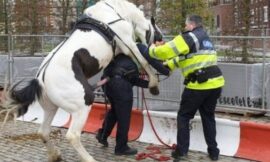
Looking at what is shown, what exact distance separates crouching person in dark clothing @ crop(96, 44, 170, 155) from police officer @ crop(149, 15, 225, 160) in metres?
0.60

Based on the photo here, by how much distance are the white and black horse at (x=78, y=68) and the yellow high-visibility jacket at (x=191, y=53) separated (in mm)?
637

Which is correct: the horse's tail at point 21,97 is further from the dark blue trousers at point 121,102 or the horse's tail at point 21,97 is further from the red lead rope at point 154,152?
the red lead rope at point 154,152

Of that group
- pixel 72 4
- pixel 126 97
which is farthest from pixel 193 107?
pixel 72 4

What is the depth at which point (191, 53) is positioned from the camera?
667 cm

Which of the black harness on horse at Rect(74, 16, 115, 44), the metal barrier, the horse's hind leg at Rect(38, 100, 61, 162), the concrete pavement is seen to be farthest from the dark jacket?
the metal barrier

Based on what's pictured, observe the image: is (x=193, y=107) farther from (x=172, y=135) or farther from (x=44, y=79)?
(x=44, y=79)

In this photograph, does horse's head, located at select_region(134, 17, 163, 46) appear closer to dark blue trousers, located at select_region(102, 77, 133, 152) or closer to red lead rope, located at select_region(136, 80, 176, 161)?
dark blue trousers, located at select_region(102, 77, 133, 152)

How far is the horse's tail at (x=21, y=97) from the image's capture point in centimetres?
670

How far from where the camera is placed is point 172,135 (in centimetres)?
813

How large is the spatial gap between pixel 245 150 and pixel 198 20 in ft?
6.44

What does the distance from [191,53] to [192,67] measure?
7.3 inches

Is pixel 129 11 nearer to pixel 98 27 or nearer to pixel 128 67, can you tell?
pixel 98 27

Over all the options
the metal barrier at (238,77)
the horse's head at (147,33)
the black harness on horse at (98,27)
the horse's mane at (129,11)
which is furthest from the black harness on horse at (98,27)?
the metal barrier at (238,77)

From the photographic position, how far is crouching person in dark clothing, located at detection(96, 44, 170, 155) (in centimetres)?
735
